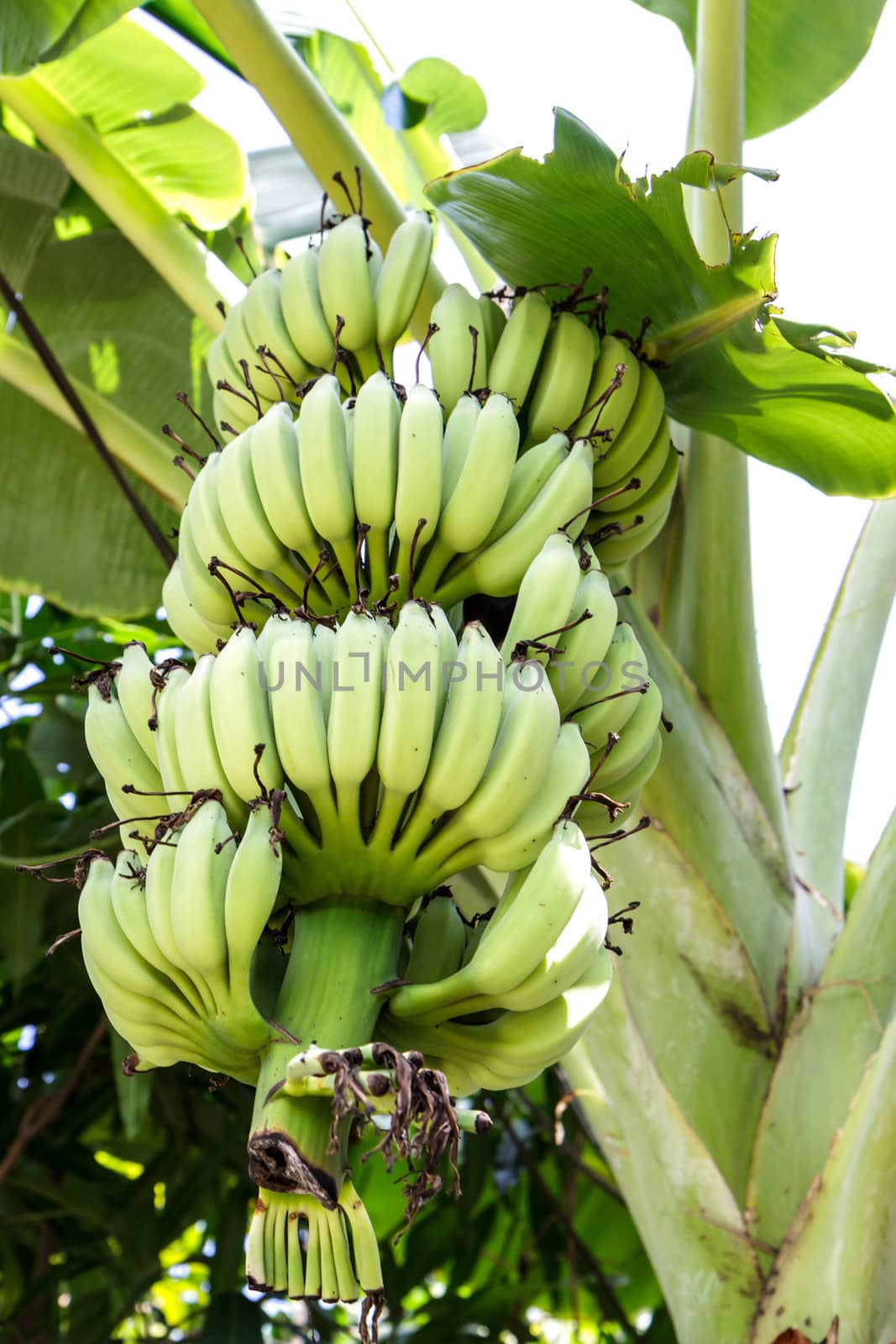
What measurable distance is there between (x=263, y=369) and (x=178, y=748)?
0.44 meters

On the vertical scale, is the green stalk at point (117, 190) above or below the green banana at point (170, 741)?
above

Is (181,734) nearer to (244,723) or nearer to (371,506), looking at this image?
(244,723)

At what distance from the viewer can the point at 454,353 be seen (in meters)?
1.19

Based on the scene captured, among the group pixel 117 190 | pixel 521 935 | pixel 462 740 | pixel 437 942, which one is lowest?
pixel 437 942

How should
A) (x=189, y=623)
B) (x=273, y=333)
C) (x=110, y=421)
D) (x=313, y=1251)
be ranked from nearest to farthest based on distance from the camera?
(x=313, y=1251), (x=189, y=623), (x=273, y=333), (x=110, y=421)

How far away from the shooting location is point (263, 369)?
118 cm

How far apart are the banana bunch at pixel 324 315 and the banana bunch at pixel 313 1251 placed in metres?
0.76

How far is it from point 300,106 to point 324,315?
329 millimetres

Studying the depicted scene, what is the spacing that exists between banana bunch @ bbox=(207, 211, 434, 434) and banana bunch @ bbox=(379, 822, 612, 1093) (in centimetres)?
59

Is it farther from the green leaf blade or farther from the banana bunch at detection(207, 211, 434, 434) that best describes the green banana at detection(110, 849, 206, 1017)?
the green leaf blade

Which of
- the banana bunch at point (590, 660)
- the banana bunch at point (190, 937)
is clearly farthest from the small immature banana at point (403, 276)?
the banana bunch at point (190, 937)

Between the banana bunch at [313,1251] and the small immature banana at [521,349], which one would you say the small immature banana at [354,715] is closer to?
the banana bunch at [313,1251]

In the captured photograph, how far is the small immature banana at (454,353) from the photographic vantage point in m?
1.19

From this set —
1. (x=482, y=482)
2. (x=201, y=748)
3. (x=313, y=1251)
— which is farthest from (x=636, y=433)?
(x=313, y=1251)
